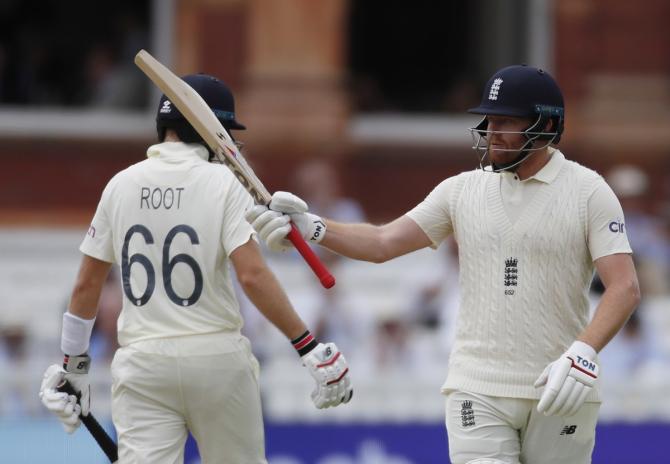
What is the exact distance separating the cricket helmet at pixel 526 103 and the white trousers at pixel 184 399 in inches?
47.4

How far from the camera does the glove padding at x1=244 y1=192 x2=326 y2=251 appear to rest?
5383mm

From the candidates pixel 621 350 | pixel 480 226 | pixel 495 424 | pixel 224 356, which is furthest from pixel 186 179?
pixel 621 350

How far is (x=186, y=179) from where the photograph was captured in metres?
5.56

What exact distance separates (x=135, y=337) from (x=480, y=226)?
1308 mm

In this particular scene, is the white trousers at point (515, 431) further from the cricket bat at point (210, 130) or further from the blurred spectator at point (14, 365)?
the blurred spectator at point (14, 365)

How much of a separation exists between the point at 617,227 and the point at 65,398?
84.9 inches

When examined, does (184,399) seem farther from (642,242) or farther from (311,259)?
(642,242)

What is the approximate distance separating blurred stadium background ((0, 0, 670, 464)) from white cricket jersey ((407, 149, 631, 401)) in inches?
158

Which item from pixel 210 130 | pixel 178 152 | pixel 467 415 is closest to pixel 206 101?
pixel 178 152

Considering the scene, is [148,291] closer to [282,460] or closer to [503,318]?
[503,318]

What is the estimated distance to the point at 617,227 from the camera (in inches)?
208

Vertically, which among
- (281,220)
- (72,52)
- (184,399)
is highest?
(281,220)

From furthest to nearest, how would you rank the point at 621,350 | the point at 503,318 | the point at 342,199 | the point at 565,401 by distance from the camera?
the point at 342,199, the point at 621,350, the point at 503,318, the point at 565,401

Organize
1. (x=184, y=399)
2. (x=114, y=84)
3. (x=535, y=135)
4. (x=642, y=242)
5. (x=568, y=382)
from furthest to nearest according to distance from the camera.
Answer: (x=114, y=84)
(x=642, y=242)
(x=184, y=399)
(x=535, y=135)
(x=568, y=382)
